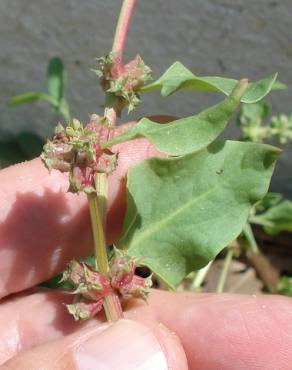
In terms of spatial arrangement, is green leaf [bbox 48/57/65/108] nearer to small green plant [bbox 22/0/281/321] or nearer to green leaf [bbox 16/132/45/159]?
green leaf [bbox 16/132/45/159]

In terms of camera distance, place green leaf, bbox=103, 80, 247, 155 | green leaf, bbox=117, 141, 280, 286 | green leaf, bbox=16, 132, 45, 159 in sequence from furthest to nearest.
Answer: green leaf, bbox=16, 132, 45, 159
green leaf, bbox=117, 141, 280, 286
green leaf, bbox=103, 80, 247, 155

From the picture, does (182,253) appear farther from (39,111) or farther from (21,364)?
(39,111)

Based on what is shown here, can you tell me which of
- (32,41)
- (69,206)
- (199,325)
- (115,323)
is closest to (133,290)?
(115,323)

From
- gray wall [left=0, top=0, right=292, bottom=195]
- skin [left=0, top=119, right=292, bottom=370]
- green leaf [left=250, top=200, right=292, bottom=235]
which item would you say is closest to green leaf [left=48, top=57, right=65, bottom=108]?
gray wall [left=0, top=0, right=292, bottom=195]

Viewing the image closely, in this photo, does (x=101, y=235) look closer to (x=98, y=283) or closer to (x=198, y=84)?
(x=98, y=283)

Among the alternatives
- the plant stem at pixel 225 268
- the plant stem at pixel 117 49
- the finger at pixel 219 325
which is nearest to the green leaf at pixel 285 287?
the plant stem at pixel 225 268

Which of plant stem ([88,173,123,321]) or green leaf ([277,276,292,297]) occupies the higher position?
plant stem ([88,173,123,321])
